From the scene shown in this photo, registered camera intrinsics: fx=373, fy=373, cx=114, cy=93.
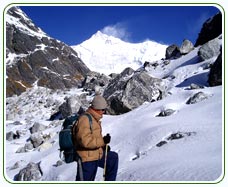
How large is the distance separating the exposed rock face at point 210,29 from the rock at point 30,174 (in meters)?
20.0

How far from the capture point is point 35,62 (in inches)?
4397

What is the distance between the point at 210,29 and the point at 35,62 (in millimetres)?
86124

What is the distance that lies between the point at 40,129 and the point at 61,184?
16893mm

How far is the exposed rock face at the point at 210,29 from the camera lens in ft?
99.6

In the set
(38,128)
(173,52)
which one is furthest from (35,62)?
(38,128)

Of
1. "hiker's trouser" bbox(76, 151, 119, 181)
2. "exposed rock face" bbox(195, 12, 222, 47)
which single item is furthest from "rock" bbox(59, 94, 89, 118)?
"hiker's trouser" bbox(76, 151, 119, 181)

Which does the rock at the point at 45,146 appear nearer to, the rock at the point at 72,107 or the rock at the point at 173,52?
the rock at the point at 72,107

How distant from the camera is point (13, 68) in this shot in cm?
10350

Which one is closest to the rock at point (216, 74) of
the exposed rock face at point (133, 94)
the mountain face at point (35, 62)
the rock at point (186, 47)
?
the exposed rock face at point (133, 94)

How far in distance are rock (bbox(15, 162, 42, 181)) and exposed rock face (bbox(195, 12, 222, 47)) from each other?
65.7 feet

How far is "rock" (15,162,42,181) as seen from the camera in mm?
14277

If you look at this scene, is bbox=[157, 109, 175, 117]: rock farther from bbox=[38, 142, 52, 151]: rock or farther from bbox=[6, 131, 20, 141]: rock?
bbox=[6, 131, 20, 141]: rock

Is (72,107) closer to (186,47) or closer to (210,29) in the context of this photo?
(186,47)

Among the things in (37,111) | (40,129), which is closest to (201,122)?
(40,129)
